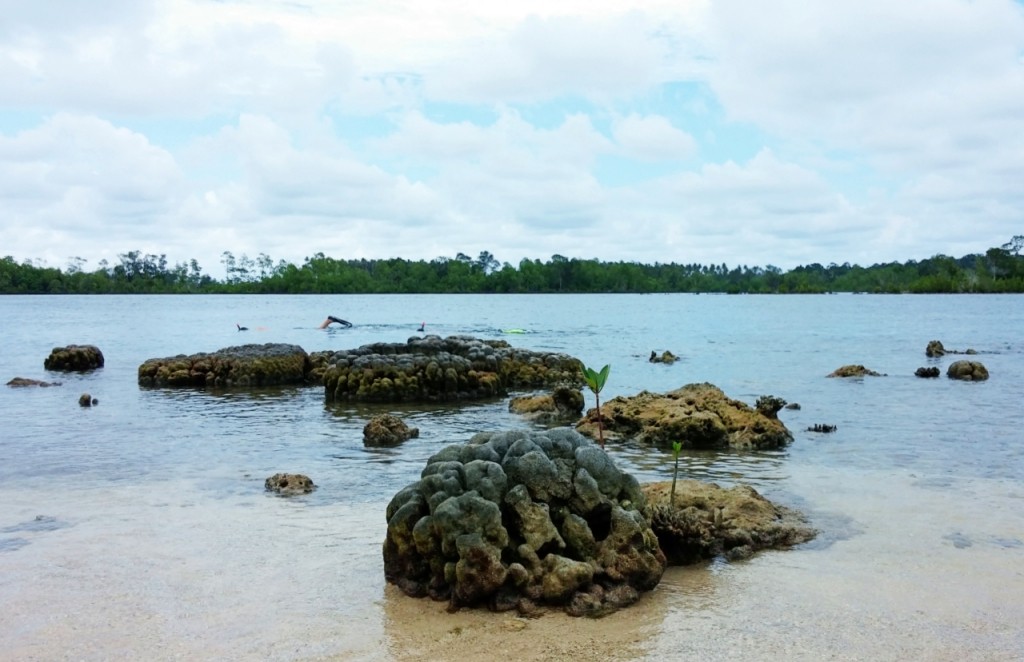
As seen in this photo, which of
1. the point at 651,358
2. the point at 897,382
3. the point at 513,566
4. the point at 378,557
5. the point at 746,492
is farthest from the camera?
the point at 651,358

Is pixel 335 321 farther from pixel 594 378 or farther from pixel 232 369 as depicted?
pixel 594 378

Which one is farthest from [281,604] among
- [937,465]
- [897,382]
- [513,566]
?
[897,382]

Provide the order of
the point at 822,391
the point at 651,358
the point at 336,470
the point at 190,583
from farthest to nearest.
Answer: the point at 651,358, the point at 822,391, the point at 336,470, the point at 190,583

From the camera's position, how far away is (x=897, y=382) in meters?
25.5

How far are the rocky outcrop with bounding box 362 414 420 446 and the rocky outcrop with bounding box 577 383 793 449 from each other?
3.05 m

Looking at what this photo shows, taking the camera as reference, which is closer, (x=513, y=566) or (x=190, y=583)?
(x=513, y=566)

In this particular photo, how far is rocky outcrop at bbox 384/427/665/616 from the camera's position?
21.7ft

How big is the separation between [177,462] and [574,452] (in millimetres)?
7987

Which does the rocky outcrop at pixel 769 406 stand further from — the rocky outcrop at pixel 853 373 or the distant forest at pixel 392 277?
the distant forest at pixel 392 277

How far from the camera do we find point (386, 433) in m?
14.6

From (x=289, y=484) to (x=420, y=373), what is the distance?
10648 mm

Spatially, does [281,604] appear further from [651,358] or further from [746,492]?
[651,358]

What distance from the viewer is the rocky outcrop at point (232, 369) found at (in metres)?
25.1

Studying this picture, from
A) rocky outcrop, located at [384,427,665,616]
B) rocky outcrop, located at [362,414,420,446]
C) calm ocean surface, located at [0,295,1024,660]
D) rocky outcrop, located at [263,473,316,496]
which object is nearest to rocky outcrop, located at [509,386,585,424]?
calm ocean surface, located at [0,295,1024,660]
